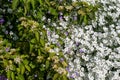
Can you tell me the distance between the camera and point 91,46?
15.6 ft

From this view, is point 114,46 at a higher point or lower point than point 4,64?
lower

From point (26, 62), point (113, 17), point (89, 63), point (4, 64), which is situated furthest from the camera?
point (113, 17)

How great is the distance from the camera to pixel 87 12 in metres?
4.74

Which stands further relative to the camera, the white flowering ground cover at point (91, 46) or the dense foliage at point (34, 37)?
the white flowering ground cover at point (91, 46)

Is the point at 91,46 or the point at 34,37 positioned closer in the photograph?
the point at 34,37

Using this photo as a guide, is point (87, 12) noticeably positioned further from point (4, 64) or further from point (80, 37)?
point (4, 64)

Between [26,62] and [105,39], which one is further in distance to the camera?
[105,39]

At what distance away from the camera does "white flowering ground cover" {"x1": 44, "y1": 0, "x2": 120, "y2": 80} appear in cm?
453

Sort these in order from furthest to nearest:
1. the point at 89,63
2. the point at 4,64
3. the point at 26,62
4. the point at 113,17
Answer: the point at 113,17
the point at 89,63
the point at 26,62
the point at 4,64

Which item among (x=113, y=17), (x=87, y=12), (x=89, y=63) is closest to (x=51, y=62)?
(x=89, y=63)

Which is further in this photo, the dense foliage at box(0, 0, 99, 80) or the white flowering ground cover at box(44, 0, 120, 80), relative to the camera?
the white flowering ground cover at box(44, 0, 120, 80)

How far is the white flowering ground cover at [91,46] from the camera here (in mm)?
4531

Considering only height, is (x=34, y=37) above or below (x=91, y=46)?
above

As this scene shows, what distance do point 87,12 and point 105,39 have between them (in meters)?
0.50
